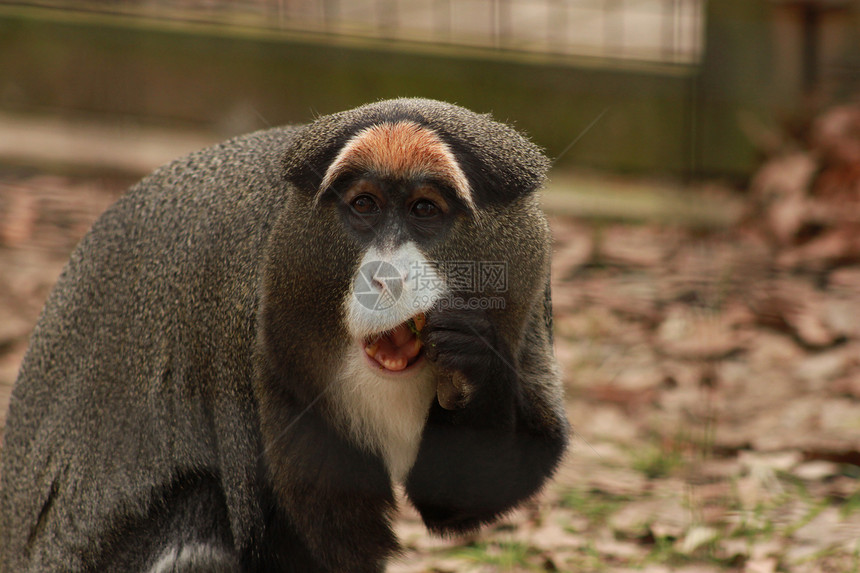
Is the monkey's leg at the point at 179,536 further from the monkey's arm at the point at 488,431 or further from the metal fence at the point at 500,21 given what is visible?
the metal fence at the point at 500,21

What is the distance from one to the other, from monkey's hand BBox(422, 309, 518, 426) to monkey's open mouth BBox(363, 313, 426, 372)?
58 mm

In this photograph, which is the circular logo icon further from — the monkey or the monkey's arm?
the monkey's arm

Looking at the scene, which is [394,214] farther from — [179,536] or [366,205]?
[179,536]

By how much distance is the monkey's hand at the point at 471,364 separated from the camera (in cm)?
303

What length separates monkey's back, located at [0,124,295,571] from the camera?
3.61m

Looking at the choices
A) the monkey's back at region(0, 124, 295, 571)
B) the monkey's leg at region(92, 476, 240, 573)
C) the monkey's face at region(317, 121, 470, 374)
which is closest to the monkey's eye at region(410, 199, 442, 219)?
the monkey's face at region(317, 121, 470, 374)

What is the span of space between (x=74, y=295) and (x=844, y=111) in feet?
19.6

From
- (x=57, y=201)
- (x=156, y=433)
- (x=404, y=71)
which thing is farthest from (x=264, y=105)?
(x=156, y=433)

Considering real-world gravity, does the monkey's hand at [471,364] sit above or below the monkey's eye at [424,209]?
below

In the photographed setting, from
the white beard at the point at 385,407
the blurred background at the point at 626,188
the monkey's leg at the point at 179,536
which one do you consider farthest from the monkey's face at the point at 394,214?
the blurred background at the point at 626,188

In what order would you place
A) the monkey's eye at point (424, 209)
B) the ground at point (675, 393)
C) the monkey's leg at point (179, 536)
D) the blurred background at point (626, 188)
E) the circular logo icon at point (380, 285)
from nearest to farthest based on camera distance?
1. the circular logo icon at point (380, 285)
2. the monkey's eye at point (424, 209)
3. the monkey's leg at point (179, 536)
4. the ground at point (675, 393)
5. the blurred background at point (626, 188)

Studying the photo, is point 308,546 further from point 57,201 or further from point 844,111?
point 844,111

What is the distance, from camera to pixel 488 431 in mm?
3395

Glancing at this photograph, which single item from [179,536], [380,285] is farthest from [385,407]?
[179,536]
